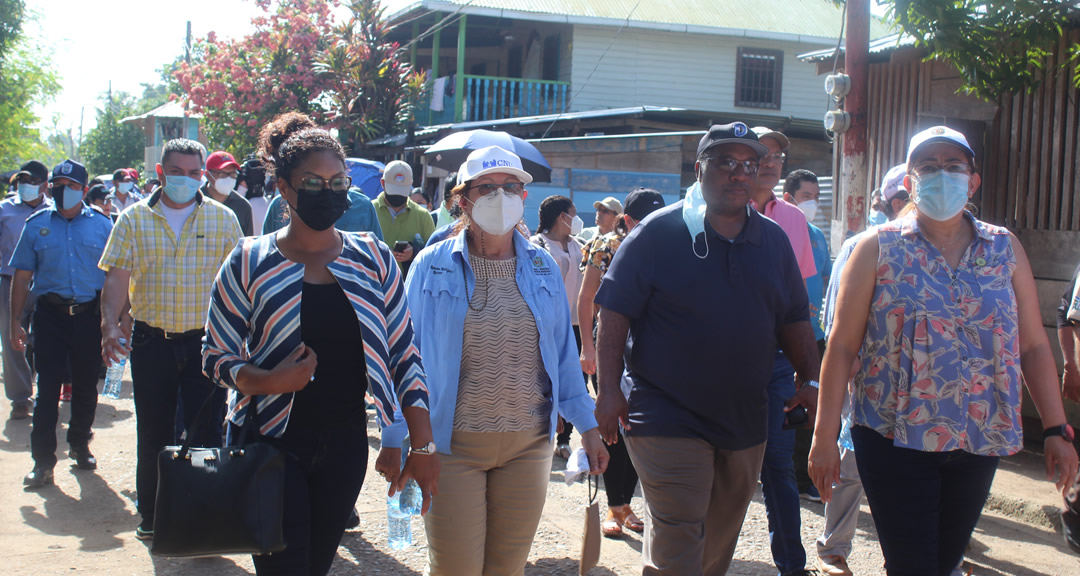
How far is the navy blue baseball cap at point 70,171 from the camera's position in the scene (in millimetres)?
7196

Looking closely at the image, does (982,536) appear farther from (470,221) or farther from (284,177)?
(284,177)

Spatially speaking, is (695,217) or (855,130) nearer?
(695,217)

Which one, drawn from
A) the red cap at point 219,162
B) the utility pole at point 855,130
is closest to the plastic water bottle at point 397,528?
the red cap at point 219,162

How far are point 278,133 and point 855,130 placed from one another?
21.7 feet

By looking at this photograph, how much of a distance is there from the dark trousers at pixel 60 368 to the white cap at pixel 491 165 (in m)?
3.91

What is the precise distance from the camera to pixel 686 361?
3816 millimetres

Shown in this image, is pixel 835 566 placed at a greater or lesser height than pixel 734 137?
lesser

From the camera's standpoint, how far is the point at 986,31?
7426 millimetres

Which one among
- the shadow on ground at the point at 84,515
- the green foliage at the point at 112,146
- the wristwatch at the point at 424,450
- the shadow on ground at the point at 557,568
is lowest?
the shadow on ground at the point at 84,515

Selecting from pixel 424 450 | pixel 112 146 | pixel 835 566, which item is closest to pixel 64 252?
pixel 424 450

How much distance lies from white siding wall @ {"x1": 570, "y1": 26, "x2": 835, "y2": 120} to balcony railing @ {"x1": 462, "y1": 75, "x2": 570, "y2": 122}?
0.48m

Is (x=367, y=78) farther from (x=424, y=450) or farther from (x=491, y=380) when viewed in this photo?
(x=424, y=450)

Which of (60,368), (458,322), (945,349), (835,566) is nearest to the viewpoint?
(945,349)

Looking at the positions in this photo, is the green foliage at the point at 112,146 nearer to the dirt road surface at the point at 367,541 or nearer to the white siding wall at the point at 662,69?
the white siding wall at the point at 662,69
